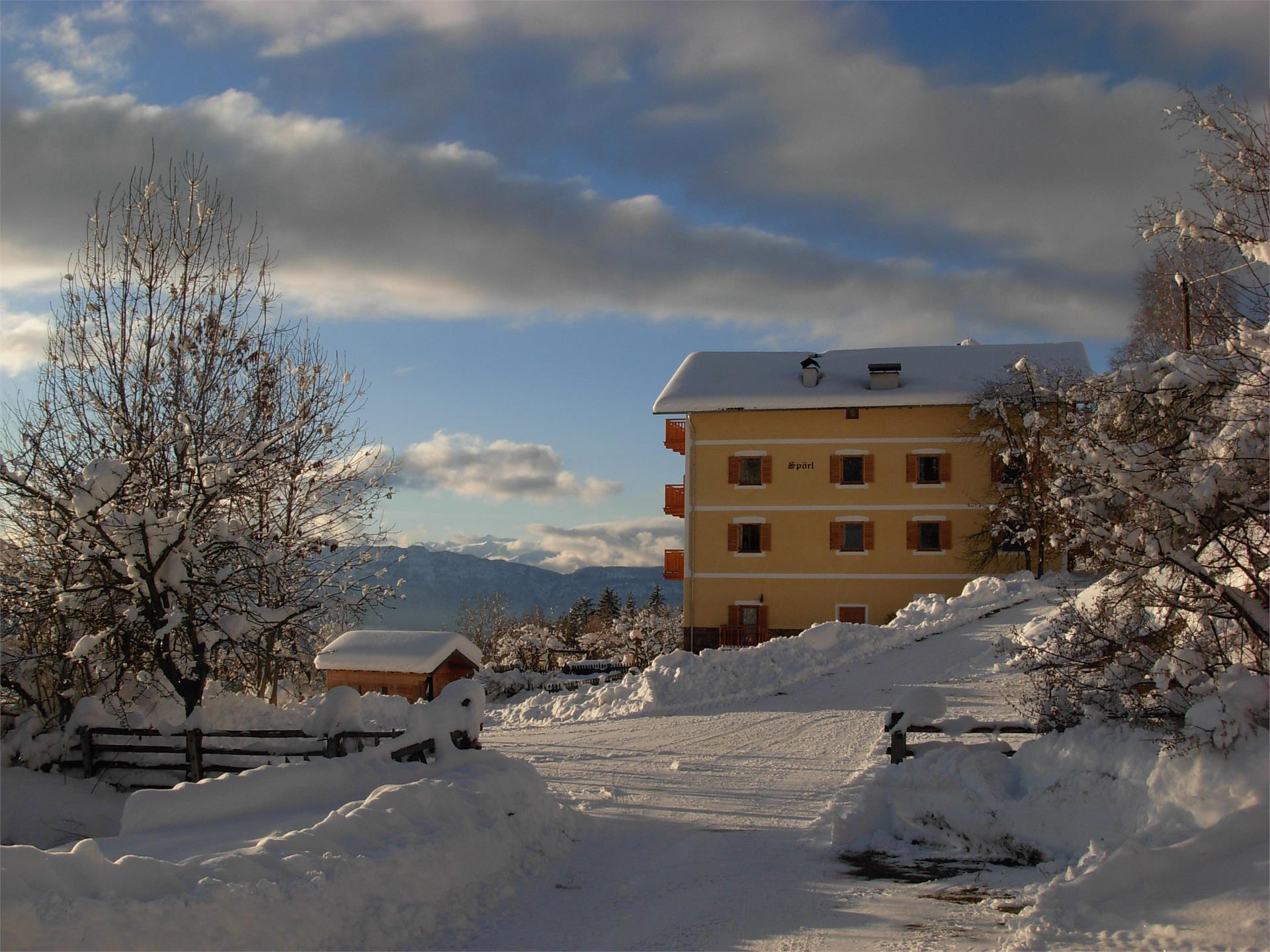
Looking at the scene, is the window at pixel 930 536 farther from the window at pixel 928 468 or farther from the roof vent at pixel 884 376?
the roof vent at pixel 884 376

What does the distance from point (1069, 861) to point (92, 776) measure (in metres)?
12.1

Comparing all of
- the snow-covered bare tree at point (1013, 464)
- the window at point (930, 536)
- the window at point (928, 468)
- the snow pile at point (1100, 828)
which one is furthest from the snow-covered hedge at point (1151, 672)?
the window at point (928, 468)

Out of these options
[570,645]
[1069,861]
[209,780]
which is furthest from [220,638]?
[570,645]

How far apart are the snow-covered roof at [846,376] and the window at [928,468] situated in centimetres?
217

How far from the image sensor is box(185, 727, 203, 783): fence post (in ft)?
41.5

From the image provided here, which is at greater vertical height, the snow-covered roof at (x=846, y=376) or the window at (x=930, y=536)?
the snow-covered roof at (x=846, y=376)

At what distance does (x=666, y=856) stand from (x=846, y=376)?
34.2 m

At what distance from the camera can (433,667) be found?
2694 centimetres

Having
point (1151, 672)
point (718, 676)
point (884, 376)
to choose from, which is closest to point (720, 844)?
point (1151, 672)

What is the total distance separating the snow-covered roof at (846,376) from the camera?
39.1 metres

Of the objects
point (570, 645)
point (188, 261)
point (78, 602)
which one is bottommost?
point (570, 645)

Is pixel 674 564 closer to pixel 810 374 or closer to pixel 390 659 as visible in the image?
pixel 810 374

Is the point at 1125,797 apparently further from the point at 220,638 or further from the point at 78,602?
the point at 78,602

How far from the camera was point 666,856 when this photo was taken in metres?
9.33
